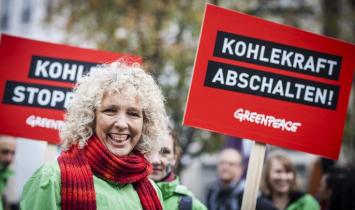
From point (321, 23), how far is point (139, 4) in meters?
4.12

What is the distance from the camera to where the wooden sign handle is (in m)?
4.46

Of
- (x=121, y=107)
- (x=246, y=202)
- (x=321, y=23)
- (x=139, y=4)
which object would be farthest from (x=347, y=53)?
(x=321, y=23)

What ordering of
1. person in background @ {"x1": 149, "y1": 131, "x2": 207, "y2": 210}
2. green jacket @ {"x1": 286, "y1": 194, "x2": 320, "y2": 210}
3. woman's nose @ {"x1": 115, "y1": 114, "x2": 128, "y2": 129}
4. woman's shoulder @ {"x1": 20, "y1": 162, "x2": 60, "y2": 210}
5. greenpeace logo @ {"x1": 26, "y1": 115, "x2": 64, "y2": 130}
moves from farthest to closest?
green jacket @ {"x1": 286, "y1": 194, "x2": 320, "y2": 210} < greenpeace logo @ {"x1": 26, "y1": 115, "x2": 64, "y2": 130} < person in background @ {"x1": 149, "y1": 131, "x2": 207, "y2": 210} < woman's nose @ {"x1": 115, "y1": 114, "x2": 128, "y2": 129} < woman's shoulder @ {"x1": 20, "y1": 162, "x2": 60, "y2": 210}

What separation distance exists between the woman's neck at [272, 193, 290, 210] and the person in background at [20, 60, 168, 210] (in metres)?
2.36

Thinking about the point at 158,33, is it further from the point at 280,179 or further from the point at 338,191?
the point at 338,191

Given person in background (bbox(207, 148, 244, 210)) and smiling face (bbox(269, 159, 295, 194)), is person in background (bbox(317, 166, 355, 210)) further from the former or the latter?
person in background (bbox(207, 148, 244, 210))

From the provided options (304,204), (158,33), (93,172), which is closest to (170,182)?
(93,172)

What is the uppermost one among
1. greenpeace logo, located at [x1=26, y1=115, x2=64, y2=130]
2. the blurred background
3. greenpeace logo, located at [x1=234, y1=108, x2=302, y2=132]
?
the blurred background

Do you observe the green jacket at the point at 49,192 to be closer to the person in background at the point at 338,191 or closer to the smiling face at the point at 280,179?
the smiling face at the point at 280,179

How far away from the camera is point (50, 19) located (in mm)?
12633

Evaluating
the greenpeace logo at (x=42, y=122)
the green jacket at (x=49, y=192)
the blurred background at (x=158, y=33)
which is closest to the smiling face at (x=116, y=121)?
the green jacket at (x=49, y=192)

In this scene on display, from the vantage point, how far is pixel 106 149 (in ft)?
11.3

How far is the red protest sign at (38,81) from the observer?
512cm

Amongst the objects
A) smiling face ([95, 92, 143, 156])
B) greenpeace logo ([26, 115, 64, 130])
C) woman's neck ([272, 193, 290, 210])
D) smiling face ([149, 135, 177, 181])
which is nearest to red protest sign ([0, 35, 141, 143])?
greenpeace logo ([26, 115, 64, 130])
